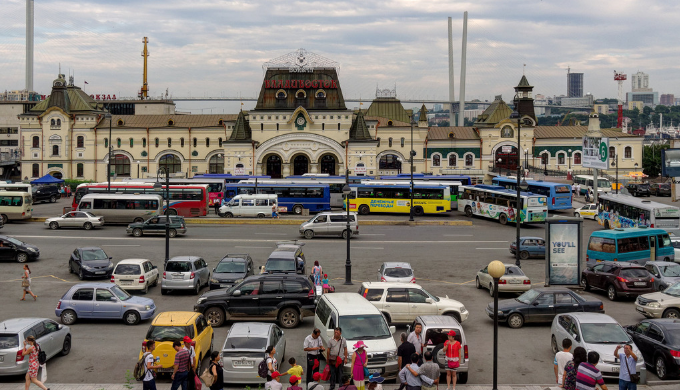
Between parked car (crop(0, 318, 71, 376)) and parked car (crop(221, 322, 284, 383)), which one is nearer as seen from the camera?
parked car (crop(221, 322, 284, 383))

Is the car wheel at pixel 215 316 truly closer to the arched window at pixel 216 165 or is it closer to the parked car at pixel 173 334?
the parked car at pixel 173 334

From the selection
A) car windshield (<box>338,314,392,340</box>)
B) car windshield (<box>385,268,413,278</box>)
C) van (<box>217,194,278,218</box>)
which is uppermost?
van (<box>217,194,278,218</box>)

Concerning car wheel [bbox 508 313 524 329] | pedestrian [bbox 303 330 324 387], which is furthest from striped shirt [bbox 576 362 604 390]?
car wheel [bbox 508 313 524 329]

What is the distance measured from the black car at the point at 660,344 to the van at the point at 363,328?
649cm

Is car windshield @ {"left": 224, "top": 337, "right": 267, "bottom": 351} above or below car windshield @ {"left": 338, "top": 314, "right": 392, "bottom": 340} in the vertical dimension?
below

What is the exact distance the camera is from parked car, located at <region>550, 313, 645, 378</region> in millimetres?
16750

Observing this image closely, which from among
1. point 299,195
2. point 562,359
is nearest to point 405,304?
point 562,359

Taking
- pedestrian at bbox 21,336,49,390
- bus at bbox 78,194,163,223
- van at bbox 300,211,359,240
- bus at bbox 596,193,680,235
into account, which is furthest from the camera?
bus at bbox 78,194,163,223

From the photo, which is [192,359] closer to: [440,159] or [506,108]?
[440,159]

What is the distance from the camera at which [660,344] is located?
1736cm

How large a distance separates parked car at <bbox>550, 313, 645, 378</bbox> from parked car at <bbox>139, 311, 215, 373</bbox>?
9229 millimetres

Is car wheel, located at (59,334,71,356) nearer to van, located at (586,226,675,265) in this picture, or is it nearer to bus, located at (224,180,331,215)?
van, located at (586,226,675,265)

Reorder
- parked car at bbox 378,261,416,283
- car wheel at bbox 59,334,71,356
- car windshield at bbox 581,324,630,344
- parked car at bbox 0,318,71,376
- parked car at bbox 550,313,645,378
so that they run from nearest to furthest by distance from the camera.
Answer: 1. parked car at bbox 0,318,71,376
2. parked car at bbox 550,313,645,378
3. car windshield at bbox 581,324,630,344
4. car wheel at bbox 59,334,71,356
5. parked car at bbox 378,261,416,283

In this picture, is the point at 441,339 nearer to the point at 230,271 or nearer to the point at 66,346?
the point at 66,346
